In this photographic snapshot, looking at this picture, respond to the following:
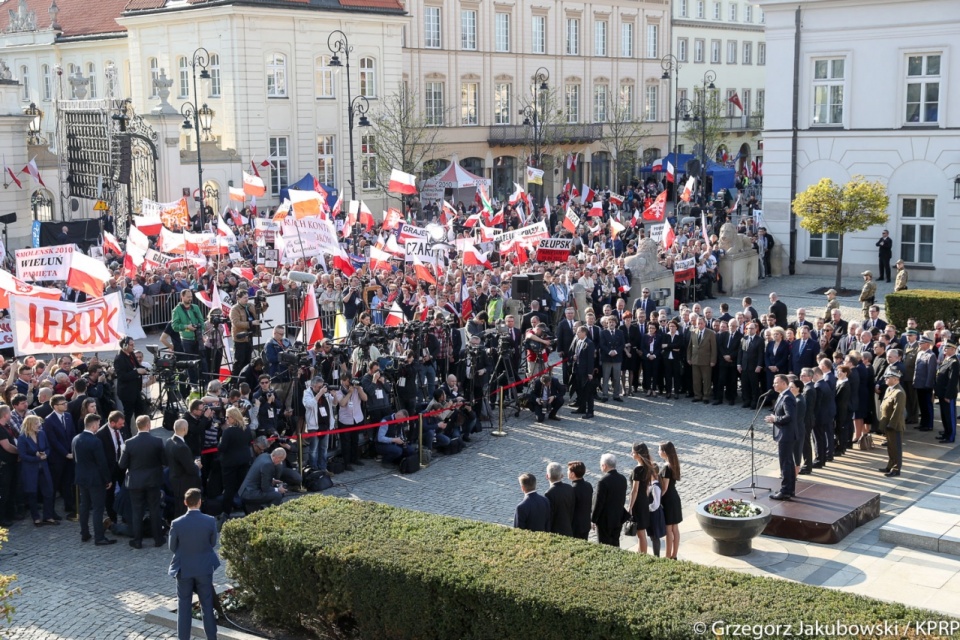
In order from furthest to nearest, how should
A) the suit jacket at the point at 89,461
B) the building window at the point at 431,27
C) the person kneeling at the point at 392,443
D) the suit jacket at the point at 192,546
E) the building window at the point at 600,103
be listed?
1. the building window at the point at 600,103
2. the building window at the point at 431,27
3. the person kneeling at the point at 392,443
4. the suit jacket at the point at 89,461
5. the suit jacket at the point at 192,546

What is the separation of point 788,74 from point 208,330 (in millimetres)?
20794

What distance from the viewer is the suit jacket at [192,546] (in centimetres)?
1105

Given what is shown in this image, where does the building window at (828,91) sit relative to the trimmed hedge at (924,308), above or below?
above

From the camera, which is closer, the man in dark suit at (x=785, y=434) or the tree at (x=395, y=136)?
the man in dark suit at (x=785, y=434)

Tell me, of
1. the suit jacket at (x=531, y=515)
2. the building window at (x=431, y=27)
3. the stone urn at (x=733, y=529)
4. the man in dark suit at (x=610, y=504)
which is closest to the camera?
the suit jacket at (x=531, y=515)

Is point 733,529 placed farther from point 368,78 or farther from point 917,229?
point 368,78

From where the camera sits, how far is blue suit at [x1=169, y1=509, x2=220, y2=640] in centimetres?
1106

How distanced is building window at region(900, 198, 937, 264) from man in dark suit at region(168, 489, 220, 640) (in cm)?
2688

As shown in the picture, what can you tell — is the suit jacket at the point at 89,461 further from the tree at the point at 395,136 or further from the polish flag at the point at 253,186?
the tree at the point at 395,136

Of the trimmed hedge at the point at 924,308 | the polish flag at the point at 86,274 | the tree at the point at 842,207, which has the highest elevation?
the tree at the point at 842,207

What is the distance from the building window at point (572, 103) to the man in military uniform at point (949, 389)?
4828cm

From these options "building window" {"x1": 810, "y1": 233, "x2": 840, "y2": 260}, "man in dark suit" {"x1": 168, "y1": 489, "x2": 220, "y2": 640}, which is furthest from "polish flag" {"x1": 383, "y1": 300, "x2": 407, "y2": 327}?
"building window" {"x1": 810, "y1": 233, "x2": 840, "y2": 260}

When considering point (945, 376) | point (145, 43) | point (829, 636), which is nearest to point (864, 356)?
point (945, 376)

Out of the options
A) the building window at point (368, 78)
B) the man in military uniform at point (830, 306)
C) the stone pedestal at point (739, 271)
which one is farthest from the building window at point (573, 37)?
the man in military uniform at point (830, 306)
